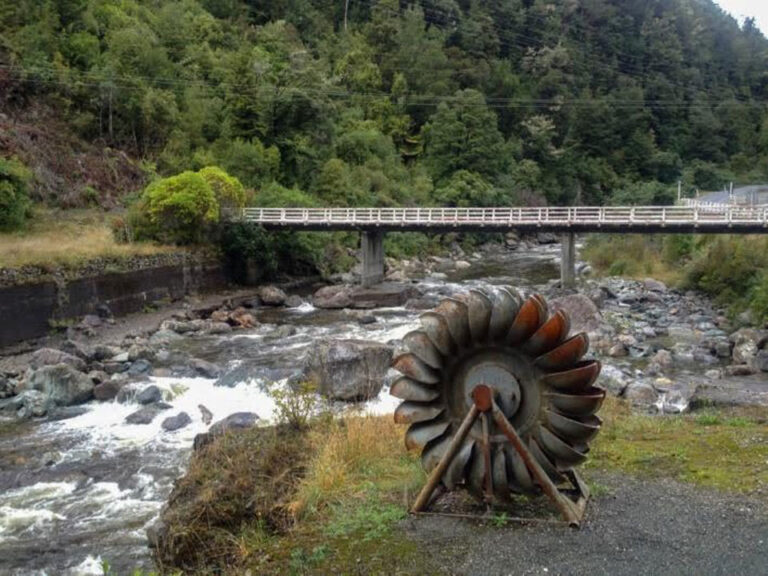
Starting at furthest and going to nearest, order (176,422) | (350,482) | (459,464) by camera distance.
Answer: (176,422) < (350,482) < (459,464)

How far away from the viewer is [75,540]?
9.64 m

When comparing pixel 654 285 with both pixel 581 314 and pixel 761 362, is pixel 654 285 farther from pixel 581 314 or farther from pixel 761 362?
pixel 761 362

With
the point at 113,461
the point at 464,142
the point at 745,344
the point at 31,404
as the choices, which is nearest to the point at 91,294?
the point at 31,404

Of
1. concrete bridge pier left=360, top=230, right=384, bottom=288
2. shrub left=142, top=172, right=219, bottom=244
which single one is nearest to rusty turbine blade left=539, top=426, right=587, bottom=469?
shrub left=142, top=172, right=219, bottom=244

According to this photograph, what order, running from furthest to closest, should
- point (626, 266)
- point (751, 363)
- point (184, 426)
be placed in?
point (626, 266), point (751, 363), point (184, 426)

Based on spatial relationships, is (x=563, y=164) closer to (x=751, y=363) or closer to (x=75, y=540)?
(x=751, y=363)

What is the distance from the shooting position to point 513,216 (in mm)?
35812

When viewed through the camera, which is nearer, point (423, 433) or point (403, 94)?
point (423, 433)

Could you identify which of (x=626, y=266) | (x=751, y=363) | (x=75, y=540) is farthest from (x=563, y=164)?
(x=75, y=540)

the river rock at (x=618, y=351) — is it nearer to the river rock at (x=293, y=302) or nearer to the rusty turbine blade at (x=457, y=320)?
the river rock at (x=293, y=302)

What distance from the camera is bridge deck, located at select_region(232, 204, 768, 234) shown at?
29653 millimetres

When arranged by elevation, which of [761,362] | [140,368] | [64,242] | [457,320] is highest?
[457,320]

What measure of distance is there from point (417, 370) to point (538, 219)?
28464mm

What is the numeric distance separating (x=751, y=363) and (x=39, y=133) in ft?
109
